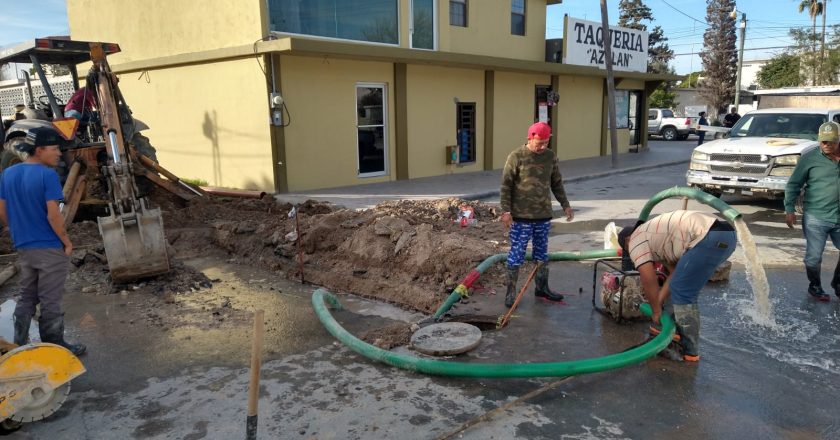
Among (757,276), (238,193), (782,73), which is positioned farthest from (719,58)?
(757,276)

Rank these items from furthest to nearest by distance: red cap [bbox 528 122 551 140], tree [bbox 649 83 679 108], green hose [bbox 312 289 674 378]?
tree [bbox 649 83 679 108] → red cap [bbox 528 122 551 140] → green hose [bbox 312 289 674 378]

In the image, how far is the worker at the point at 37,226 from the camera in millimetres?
4270

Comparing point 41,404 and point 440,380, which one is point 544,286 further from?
point 41,404

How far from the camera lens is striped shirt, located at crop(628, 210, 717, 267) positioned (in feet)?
14.0

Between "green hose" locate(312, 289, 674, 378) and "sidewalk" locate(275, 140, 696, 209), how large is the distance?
6.97 m

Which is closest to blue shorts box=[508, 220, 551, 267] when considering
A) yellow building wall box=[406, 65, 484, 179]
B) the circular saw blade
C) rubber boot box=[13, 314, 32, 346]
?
the circular saw blade

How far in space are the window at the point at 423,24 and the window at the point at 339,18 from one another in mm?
669

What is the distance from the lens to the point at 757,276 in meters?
5.21

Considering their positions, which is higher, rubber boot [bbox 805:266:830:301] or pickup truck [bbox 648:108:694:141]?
pickup truck [bbox 648:108:694:141]

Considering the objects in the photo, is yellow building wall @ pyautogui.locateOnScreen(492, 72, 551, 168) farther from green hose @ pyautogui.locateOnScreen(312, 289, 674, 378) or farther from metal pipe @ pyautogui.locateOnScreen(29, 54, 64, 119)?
green hose @ pyautogui.locateOnScreen(312, 289, 674, 378)

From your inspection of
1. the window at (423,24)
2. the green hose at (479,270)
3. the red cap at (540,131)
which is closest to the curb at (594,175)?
the window at (423,24)

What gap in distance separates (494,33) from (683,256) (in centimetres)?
1470

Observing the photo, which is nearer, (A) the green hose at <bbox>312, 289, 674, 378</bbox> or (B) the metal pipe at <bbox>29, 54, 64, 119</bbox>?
(A) the green hose at <bbox>312, 289, 674, 378</bbox>

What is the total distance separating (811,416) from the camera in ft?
12.1
